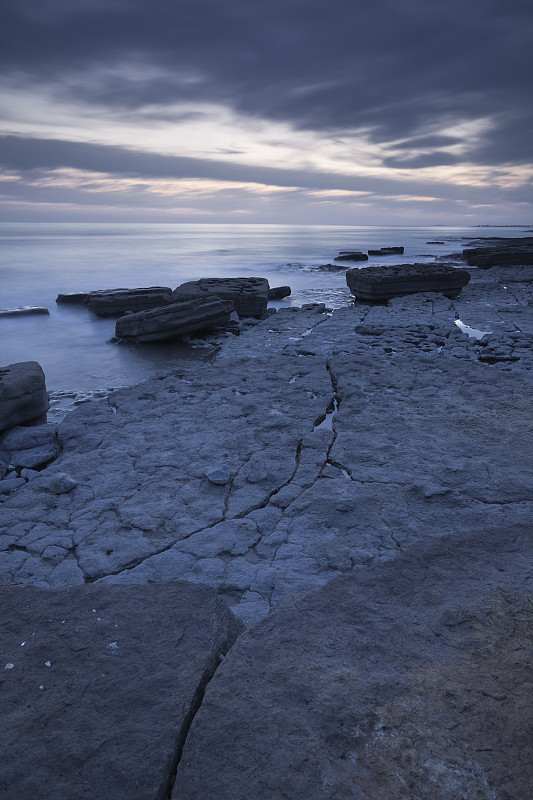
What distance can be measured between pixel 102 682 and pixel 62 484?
1.39 metres

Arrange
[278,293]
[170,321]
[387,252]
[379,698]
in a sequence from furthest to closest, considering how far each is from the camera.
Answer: [387,252] → [278,293] → [170,321] → [379,698]

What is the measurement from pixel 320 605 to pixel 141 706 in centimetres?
70

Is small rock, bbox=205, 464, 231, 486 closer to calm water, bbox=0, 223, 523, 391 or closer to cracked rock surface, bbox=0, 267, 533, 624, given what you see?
cracked rock surface, bbox=0, 267, 533, 624

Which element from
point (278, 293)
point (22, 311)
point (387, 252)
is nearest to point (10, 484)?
point (22, 311)

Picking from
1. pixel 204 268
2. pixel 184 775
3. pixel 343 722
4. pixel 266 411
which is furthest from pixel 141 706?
pixel 204 268

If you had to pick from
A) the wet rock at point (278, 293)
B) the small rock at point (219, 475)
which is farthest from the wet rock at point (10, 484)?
the wet rock at point (278, 293)

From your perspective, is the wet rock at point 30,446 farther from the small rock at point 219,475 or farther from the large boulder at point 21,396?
the small rock at point 219,475

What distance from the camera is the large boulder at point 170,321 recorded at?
Result: 22.3 ft

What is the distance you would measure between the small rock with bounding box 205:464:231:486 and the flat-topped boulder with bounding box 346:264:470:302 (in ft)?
24.3

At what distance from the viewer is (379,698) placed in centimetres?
134

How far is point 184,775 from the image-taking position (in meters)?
1.17

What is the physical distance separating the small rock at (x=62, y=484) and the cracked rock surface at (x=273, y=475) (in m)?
0.03

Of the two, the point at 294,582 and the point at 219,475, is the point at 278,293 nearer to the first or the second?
the point at 219,475

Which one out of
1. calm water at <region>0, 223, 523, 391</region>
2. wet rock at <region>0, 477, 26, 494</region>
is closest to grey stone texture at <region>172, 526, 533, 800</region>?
wet rock at <region>0, 477, 26, 494</region>
